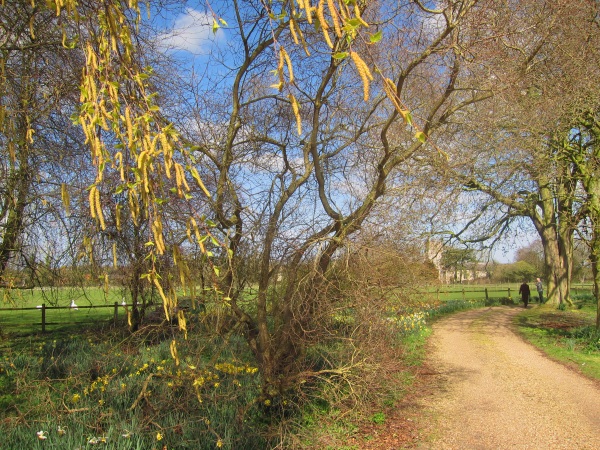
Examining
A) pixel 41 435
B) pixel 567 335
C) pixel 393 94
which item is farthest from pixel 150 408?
pixel 567 335

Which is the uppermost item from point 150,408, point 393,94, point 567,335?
point 393,94

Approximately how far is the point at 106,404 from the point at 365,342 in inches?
130

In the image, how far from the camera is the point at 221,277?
639 cm

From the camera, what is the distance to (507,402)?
7.73 meters

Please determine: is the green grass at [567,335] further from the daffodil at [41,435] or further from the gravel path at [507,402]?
the daffodil at [41,435]

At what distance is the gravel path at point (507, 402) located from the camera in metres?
6.22

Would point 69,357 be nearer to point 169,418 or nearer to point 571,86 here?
point 169,418

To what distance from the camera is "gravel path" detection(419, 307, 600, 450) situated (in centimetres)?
622

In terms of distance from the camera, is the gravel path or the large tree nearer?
the gravel path

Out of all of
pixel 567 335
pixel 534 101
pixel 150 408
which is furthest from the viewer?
pixel 567 335

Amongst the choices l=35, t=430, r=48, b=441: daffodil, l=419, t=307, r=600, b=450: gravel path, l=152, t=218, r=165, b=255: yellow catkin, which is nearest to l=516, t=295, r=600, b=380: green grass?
l=419, t=307, r=600, b=450: gravel path

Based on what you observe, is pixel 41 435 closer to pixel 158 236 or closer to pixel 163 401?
pixel 163 401

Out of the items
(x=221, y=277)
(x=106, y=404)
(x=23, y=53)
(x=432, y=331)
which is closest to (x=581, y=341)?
(x=432, y=331)

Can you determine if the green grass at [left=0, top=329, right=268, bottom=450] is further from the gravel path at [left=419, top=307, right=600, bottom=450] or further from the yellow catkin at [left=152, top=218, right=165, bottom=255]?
the gravel path at [left=419, top=307, right=600, bottom=450]
